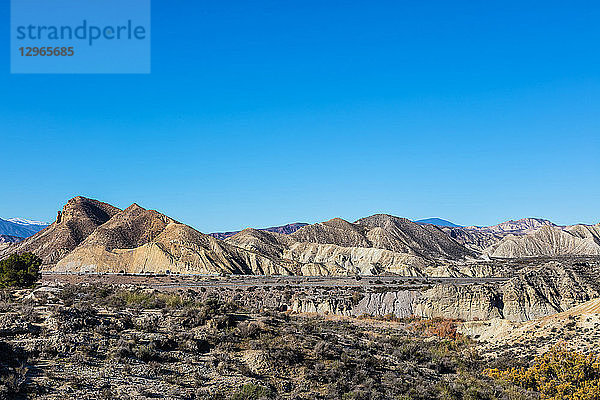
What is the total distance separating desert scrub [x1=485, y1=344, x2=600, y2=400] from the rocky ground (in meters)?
0.92

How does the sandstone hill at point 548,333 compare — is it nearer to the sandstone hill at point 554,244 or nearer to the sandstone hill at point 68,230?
the sandstone hill at point 68,230

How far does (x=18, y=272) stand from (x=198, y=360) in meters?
25.8

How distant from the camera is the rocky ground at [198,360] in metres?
12.1

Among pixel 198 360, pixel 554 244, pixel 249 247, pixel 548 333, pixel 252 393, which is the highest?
pixel 249 247

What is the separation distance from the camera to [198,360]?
14789 mm

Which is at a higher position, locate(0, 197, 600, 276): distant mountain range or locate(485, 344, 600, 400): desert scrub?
locate(0, 197, 600, 276): distant mountain range

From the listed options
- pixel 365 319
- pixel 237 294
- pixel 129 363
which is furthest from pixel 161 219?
pixel 129 363

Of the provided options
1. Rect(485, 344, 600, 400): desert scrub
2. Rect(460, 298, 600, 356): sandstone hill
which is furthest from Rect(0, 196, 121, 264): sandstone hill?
Rect(485, 344, 600, 400): desert scrub

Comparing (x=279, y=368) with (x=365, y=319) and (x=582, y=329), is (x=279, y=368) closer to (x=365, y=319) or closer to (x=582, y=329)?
(x=582, y=329)

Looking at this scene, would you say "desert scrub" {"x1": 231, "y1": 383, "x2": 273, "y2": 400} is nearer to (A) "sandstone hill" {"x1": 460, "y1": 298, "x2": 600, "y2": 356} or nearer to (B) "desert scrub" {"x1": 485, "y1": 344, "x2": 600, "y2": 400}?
(B) "desert scrub" {"x1": 485, "y1": 344, "x2": 600, "y2": 400}

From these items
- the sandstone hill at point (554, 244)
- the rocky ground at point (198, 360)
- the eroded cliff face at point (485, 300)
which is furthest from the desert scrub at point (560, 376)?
the sandstone hill at point (554, 244)

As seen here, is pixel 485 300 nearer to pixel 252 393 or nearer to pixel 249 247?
pixel 252 393

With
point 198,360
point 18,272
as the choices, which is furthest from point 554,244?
point 198,360

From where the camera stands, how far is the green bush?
32781 mm
